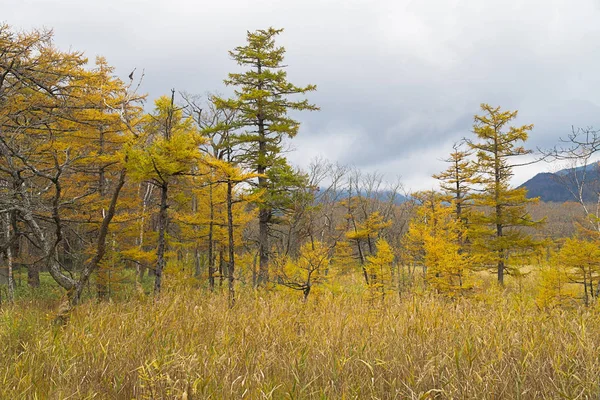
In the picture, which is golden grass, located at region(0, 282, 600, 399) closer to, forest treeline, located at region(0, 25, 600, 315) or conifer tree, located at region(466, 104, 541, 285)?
forest treeline, located at region(0, 25, 600, 315)

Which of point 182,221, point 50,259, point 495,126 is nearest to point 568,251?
point 495,126

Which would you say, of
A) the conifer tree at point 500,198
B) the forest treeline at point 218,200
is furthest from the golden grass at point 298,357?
the conifer tree at point 500,198

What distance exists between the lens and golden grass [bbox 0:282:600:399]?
2141 mm

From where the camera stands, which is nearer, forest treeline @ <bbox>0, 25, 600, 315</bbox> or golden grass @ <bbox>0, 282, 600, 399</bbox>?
golden grass @ <bbox>0, 282, 600, 399</bbox>

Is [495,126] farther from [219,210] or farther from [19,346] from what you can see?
[19,346]

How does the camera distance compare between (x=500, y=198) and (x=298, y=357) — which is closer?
(x=298, y=357)

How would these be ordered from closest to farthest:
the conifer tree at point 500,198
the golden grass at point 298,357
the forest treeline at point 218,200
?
the golden grass at point 298,357 → the forest treeline at point 218,200 → the conifer tree at point 500,198

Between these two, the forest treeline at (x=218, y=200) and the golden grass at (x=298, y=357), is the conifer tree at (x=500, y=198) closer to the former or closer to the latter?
the forest treeline at (x=218, y=200)

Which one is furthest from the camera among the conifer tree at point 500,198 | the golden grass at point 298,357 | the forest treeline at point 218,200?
the conifer tree at point 500,198

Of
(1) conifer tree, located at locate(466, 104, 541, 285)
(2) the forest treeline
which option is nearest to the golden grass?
(2) the forest treeline

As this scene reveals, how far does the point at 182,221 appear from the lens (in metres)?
14.7

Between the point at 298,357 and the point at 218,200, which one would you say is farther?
the point at 218,200

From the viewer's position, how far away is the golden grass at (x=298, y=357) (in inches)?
84.3

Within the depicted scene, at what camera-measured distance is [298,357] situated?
109 inches
